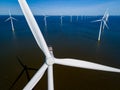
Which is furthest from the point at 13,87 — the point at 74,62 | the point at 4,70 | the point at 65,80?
the point at 74,62

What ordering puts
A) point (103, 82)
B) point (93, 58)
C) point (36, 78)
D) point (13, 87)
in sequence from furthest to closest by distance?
point (93, 58) → point (103, 82) → point (13, 87) → point (36, 78)

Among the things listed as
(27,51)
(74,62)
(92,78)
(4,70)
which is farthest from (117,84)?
(27,51)

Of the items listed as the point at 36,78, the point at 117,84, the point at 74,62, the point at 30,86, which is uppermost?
the point at 74,62

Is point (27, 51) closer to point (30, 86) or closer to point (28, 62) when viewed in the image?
point (28, 62)

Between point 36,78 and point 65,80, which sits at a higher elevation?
point 36,78

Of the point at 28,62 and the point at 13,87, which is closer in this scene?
the point at 13,87

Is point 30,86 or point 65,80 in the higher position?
point 30,86

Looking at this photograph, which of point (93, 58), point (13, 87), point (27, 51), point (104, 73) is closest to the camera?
point (13, 87)

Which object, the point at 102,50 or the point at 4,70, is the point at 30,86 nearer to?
the point at 4,70

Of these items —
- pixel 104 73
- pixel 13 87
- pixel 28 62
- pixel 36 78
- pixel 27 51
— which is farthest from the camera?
pixel 27 51
